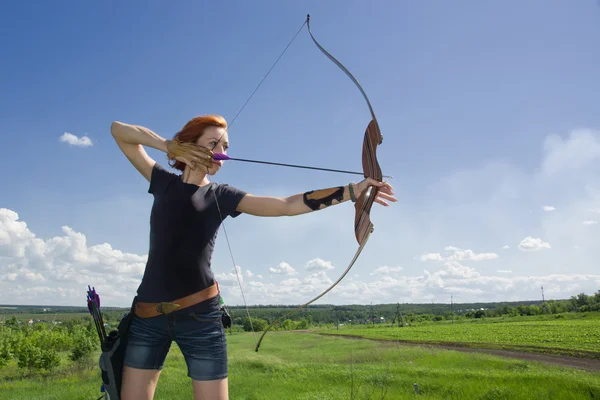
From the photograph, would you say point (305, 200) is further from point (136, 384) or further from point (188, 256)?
point (136, 384)

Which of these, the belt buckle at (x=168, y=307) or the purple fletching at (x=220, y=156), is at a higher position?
the purple fletching at (x=220, y=156)

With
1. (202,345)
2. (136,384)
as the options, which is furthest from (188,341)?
(136,384)

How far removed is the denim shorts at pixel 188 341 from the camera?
2107 mm

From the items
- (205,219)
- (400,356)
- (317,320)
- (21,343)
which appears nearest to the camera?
(205,219)

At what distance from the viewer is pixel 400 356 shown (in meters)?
32.7

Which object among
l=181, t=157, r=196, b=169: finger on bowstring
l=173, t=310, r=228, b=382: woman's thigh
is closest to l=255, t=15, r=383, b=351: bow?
l=173, t=310, r=228, b=382: woman's thigh

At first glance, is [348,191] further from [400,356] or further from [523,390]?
[400,356]

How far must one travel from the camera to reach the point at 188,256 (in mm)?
2160

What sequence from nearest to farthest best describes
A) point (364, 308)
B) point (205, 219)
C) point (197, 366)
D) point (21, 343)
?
point (197, 366) < point (205, 219) < point (21, 343) < point (364, 308)

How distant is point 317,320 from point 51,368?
334ft

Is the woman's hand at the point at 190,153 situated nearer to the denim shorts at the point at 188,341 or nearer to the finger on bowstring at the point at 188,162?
the finger on bowstring at the point at 188,162

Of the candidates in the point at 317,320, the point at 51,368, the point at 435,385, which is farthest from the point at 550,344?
the point at 317,320

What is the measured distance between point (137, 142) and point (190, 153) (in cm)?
35

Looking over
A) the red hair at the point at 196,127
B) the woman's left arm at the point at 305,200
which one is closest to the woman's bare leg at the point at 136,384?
the woman's left arm at the point at 305,200
